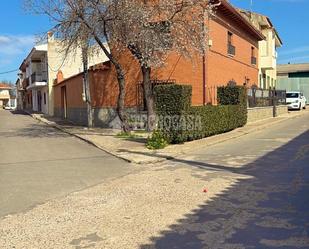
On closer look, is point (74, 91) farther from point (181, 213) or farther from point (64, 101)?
point (181, 213)

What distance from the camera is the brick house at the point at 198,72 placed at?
21.4m

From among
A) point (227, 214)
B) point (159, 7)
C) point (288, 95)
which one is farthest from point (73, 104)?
point (227, 214)

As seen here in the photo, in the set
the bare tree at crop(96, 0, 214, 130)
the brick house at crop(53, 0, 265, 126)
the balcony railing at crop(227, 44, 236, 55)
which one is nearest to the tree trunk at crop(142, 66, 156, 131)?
the bare tree at crop(96, 0, 214, 130)

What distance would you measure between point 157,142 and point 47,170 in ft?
14.6

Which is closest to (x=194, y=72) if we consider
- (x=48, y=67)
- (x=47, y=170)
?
(x=47, y=170)

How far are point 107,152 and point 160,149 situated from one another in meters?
1.63

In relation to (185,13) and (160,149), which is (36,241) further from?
(185,13)

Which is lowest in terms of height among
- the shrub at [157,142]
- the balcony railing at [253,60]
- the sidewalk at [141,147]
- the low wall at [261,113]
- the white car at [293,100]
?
the sidewalk at [141,147]

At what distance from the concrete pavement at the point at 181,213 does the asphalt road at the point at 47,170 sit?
17.8 inches

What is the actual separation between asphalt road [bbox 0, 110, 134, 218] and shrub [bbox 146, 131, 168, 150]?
154 centimetres

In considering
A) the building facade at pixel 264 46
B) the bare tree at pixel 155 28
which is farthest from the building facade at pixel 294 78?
the bare tree at pixel 155 28

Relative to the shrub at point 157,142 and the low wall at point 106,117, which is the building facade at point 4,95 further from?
the shrub at point 157,142

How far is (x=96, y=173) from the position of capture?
10367 millimetres

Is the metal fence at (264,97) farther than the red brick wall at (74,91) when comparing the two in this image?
No
